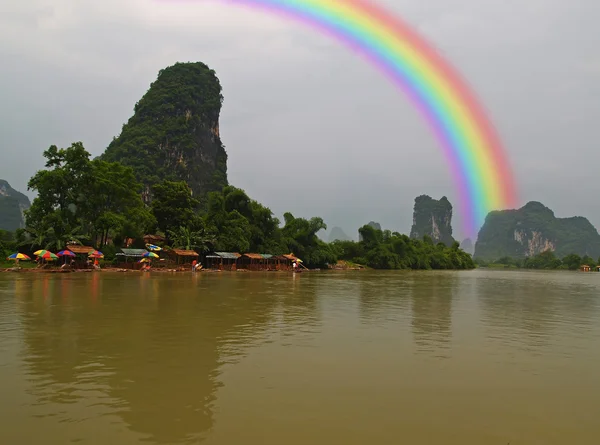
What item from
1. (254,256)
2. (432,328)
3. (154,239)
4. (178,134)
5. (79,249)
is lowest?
(432,328)

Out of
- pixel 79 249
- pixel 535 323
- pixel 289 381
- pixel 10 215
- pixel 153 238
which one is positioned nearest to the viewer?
pixel 289 381

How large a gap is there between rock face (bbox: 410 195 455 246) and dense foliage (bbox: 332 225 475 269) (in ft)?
300

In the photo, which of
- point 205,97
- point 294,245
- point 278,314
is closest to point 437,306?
point 278,314

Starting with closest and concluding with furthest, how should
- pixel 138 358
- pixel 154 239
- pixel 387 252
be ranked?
pixel 138 358
pixel 154 239
pixel 387 252

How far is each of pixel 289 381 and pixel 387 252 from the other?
6882 centimetres

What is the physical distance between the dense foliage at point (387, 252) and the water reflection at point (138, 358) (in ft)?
181

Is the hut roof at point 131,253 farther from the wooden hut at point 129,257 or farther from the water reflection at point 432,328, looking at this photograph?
the water reflection at point 432,328

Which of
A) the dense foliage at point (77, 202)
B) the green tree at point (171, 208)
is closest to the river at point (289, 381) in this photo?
the dense foliage at point (77, 202)

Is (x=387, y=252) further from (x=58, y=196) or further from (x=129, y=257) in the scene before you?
(x=58, y=196)

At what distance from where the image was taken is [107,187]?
37.9 meters

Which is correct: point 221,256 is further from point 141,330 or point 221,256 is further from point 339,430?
point 339,430

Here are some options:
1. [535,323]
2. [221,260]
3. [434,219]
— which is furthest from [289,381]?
[434,219]

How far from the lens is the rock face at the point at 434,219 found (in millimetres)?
180250

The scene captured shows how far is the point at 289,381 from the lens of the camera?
18.6 ft
